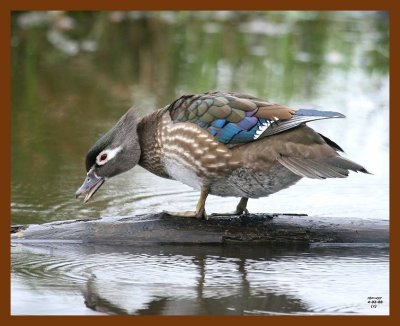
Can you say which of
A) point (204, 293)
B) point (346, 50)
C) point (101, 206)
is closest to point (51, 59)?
point (346, 50)

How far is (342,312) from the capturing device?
5.41 meters

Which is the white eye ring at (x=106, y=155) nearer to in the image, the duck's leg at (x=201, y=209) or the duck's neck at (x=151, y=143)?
the duck's neck at (x=151, y=143)

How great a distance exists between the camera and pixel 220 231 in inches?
256

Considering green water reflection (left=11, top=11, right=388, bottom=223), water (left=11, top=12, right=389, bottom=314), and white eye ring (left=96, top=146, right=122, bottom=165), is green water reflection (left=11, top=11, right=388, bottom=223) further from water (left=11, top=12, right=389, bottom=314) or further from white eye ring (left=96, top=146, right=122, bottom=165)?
white eye ring (left=96, top=146, right=122, bottom=165)

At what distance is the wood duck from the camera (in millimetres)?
6258

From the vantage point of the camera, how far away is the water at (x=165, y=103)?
5789 millimetres

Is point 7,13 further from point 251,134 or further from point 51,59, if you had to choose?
point 51,59

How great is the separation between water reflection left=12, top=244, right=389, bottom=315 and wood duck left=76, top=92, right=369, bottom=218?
0.42m

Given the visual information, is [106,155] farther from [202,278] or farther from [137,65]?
[137,65]

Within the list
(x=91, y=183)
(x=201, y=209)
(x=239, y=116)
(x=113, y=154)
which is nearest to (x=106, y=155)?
(x=113, y=154)

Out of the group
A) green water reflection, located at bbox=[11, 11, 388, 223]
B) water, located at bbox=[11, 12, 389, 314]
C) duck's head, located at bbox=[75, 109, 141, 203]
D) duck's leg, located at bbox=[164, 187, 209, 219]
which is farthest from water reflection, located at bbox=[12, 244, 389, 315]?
green water reflection, located at bbox=[11, 11, 388, 223]

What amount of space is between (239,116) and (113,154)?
0.92 metres

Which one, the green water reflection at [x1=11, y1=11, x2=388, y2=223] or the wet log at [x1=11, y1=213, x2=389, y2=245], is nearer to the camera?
the wet log at [x1=11, y1=213, x2=389, y2=245]

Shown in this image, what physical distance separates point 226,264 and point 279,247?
0.45m
